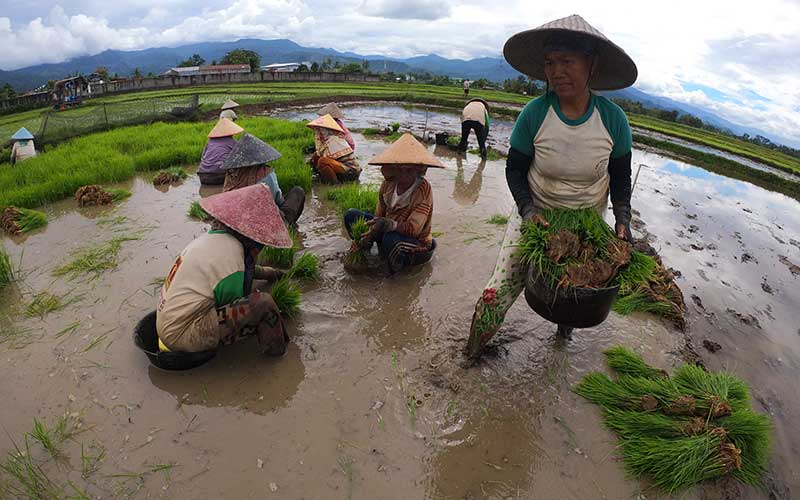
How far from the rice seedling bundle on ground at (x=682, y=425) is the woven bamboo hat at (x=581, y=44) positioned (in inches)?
70.9

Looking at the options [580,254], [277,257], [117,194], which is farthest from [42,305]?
[580,254]

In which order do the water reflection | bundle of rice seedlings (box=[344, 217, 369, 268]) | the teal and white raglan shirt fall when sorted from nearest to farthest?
the teal and white raglan shirt → the water reflection → bundle of rice seedlings (box=[344, 217, 369, 268])

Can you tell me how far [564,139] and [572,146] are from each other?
0.18 feet

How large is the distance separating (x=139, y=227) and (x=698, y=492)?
5.31m

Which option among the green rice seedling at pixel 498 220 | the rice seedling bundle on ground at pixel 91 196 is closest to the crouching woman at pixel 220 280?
the green rice seedling at pixel 498 220

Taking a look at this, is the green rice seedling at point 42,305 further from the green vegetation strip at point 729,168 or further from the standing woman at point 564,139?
the green vegetation strip at point 729,168

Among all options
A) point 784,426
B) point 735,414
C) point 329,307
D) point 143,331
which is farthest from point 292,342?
point 784,426

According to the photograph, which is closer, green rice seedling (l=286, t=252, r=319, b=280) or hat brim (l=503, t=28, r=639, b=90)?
hat brim (l=503, t=28, r=639, b=90)

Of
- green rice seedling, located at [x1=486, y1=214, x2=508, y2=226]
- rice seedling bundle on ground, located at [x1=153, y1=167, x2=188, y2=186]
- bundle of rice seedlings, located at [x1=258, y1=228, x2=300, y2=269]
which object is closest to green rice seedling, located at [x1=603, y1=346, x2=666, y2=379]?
green rice seedling, located at [x1=486, y1=214, x2=508, y2=226]

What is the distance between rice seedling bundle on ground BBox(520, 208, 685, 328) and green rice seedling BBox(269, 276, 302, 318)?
178cm

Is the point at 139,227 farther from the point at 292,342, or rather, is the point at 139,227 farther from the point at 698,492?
the point at 698,492

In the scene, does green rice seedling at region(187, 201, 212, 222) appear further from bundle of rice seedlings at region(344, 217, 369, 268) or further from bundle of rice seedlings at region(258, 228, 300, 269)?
bundle of rice seedlings at region(344, 217, 369, 268)

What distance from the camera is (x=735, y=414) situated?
219cm

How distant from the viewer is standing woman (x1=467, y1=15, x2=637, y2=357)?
2004 mm
